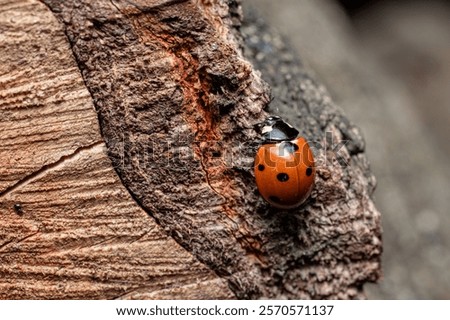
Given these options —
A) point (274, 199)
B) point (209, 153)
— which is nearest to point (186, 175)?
point (209, 153)

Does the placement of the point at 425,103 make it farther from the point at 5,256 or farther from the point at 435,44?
the point at 5,256

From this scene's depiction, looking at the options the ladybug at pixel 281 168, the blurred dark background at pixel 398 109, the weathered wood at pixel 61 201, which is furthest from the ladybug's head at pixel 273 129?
the blurred dark background at pixel 398 109

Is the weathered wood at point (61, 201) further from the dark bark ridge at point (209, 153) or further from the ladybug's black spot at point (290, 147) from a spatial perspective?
the ladybug's black spot at point (290, 147)

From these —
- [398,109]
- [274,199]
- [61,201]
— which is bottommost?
[398,109]

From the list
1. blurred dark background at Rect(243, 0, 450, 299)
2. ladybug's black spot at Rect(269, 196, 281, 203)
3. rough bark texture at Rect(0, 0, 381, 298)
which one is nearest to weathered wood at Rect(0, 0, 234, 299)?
rough bark texture at Rect(0, 0, 381, 298)

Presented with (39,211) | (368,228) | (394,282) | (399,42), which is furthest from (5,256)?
(399,42)

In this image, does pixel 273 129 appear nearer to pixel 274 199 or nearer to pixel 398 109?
pixel 274 199
